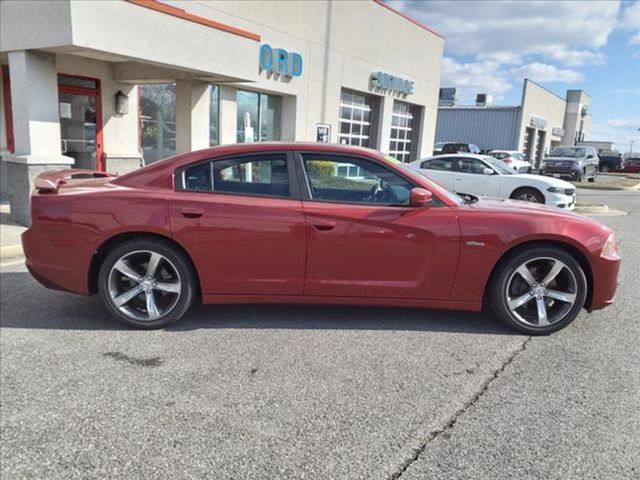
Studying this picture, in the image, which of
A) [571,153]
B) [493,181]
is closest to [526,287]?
[493,181]

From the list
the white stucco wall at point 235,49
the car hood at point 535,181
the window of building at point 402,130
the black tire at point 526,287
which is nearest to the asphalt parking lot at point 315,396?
the black tire at point 526,287

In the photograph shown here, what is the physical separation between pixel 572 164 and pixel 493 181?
53.6 feet

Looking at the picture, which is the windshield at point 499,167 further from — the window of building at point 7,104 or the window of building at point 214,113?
the window of building at point 7,104

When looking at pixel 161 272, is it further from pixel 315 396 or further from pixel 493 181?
pixel 493 181

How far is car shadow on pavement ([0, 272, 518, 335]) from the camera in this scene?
432cm

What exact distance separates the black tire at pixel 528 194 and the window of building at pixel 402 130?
8140mm

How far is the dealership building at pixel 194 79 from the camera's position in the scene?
7516 mm

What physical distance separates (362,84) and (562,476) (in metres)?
15.7

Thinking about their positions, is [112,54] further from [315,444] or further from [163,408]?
[315,444]

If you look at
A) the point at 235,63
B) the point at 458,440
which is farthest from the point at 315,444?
the point at 235,63

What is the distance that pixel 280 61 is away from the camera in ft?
43.3

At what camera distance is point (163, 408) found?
3021mm

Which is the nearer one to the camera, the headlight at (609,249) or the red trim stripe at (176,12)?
the headlight at (609,249)

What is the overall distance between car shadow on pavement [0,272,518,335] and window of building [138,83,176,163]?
8069 millimetres
